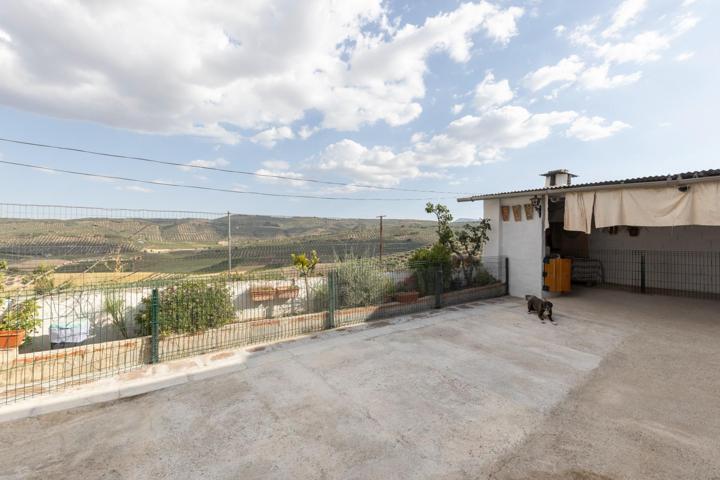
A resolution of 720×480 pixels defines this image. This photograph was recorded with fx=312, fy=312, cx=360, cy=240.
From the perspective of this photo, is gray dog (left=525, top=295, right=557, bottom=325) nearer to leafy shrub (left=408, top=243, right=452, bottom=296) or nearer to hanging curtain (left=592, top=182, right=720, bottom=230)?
leafy shrub (left=408, top=243, right=452, bottom=296)

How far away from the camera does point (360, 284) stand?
717 centimetres

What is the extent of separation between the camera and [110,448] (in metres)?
2.83

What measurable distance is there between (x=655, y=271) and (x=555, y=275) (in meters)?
4.04

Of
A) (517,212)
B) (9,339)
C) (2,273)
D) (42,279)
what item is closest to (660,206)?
(517,212)

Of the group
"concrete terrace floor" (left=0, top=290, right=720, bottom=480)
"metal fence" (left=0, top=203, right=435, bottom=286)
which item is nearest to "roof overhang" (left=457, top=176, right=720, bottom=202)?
"concrete terrace floor" (left=0, top=290, right=720, bottom=480)

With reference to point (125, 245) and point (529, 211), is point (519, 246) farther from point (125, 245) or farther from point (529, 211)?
point (125, 245)

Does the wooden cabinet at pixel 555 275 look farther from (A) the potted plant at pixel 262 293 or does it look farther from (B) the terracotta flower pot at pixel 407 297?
(A) the potted plant at pixel 262 293

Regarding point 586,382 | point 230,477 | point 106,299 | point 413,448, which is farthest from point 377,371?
point 106,299

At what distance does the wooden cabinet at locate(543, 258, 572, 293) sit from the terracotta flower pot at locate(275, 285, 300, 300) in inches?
266

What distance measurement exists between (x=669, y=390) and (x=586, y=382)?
33.9 inches

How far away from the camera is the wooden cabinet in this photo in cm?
866

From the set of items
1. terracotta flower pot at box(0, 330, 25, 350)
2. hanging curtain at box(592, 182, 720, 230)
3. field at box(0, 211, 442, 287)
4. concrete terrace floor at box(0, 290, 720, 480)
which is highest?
hanging curtain at box(592, 182, 720, 230)

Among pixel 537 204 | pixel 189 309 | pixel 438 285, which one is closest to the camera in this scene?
pixel 189 309

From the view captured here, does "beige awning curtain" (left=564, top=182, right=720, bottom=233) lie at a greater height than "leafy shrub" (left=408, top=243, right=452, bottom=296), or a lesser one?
greater
